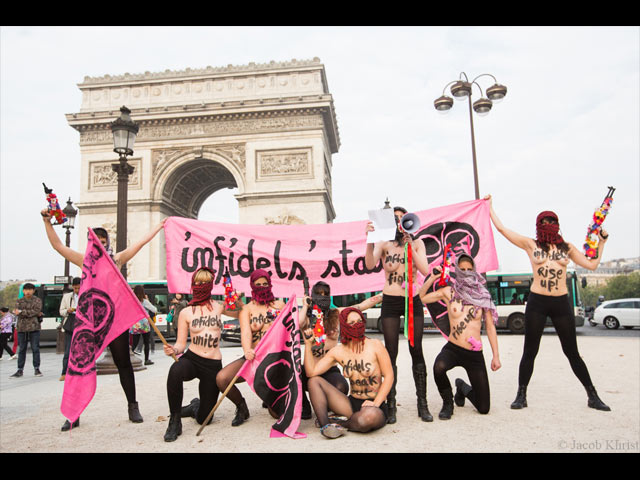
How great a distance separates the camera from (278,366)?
14.8ft

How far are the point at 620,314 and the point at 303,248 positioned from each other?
21668 millimetres

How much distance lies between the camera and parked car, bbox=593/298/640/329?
2147cm

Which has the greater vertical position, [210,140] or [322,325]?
[210,140]

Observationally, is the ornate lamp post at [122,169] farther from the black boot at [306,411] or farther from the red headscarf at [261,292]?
the black boot at [306,411]

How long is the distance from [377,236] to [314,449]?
2026 mm

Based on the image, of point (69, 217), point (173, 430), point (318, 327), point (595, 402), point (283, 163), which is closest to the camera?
point (173, 430)

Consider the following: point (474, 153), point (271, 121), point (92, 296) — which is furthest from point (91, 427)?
point (271, 121)

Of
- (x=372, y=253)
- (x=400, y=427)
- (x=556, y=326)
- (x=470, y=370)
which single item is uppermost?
(x=372, y=253)

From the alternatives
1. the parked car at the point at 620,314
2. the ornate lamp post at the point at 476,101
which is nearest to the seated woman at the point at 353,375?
the ornate lamp post at the point at 476,101

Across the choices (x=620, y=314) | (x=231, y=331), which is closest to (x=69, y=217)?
(x=231, y=331)

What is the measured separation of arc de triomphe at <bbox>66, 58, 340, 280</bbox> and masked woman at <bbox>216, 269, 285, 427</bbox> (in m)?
23.0

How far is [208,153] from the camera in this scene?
29.9m

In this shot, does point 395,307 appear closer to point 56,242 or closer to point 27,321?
point 56,242

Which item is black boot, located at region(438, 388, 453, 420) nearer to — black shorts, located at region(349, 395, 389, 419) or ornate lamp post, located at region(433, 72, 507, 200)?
black shorts, located at region(349, 395, 389, 419)
